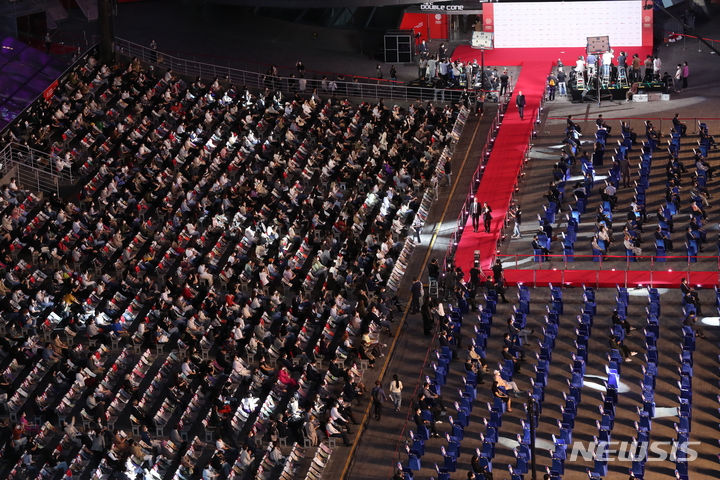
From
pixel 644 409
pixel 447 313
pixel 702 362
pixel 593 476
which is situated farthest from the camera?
pixel 447 313

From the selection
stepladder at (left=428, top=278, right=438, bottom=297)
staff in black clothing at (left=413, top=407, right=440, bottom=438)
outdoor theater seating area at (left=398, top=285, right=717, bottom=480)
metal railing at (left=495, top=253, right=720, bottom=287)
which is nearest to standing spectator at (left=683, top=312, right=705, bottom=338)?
outdoor theater seating area at (left=398, top=285, right=717, bottom=480)

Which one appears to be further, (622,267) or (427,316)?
(622,267)

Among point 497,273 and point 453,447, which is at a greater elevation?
point 497,273

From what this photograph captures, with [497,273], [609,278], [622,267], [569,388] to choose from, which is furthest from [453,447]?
[622,267]

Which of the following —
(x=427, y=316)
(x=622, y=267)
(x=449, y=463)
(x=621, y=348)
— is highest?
(x=622, y=267)

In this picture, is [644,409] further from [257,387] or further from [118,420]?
[118,420]

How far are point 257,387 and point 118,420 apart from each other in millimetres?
3982

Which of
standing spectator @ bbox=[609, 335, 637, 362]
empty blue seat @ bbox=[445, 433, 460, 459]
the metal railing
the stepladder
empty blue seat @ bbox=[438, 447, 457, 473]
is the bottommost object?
empty blue seat @ bbox=[438, 447, 457, 473]

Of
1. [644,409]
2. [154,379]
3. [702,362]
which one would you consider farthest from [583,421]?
[154,379]

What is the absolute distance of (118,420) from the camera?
43438 millimetres

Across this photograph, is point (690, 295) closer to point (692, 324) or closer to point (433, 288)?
point (692, 324)

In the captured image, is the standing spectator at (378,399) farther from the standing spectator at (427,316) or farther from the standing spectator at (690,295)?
the standing spectator at (690,295)

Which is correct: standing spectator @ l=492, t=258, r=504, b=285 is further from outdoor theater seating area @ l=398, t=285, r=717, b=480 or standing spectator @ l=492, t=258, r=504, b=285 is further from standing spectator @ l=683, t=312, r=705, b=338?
standing spectator @ l=683, t=312, r=705, b=338

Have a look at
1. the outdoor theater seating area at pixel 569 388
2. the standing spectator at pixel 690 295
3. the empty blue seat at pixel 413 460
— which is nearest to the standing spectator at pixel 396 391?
the outdoor theater seating area at pixel 569 388
